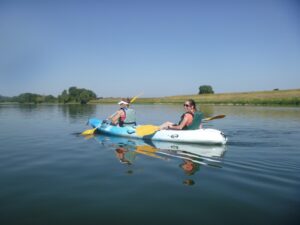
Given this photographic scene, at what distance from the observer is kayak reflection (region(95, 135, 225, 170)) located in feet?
21.1

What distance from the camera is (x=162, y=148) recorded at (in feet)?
27.7

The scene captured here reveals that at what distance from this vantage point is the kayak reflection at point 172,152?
21.1 feet

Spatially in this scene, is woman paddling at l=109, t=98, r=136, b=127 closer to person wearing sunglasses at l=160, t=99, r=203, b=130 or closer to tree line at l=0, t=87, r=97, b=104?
person wearing sunglasses at l=160, t=99, r=203, b=130

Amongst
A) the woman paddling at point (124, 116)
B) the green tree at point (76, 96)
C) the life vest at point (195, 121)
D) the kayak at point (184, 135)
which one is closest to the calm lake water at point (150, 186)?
the kayak at point (184, 135)

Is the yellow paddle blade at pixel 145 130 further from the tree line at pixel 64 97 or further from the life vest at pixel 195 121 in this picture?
the tree line at pixel 64 97

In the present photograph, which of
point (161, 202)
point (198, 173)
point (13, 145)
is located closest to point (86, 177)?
point (161, 202)

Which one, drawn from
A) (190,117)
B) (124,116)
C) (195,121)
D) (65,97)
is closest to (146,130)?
(124,116)

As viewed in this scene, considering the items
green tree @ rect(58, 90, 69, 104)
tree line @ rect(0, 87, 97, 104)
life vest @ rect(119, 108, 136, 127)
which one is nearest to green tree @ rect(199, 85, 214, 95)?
tree line @ rect(0, 87, 97, 104)

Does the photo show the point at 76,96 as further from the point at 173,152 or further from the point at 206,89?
the point at 173,152

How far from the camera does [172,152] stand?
7758 millimetres

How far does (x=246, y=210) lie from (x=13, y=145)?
7831 mm

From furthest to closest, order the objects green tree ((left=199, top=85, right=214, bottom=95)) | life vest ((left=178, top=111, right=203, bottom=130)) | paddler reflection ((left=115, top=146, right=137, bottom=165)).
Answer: green tree ((left=199, top=85, right=214, bottom=95)), life vest ((left=178, top=111, right=203, bottom=130)), paddler reflection ((left=115, top=146, right=137, bottom=165))

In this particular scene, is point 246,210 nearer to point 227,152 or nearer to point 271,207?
point 271,207

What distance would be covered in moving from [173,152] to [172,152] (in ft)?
0.09
